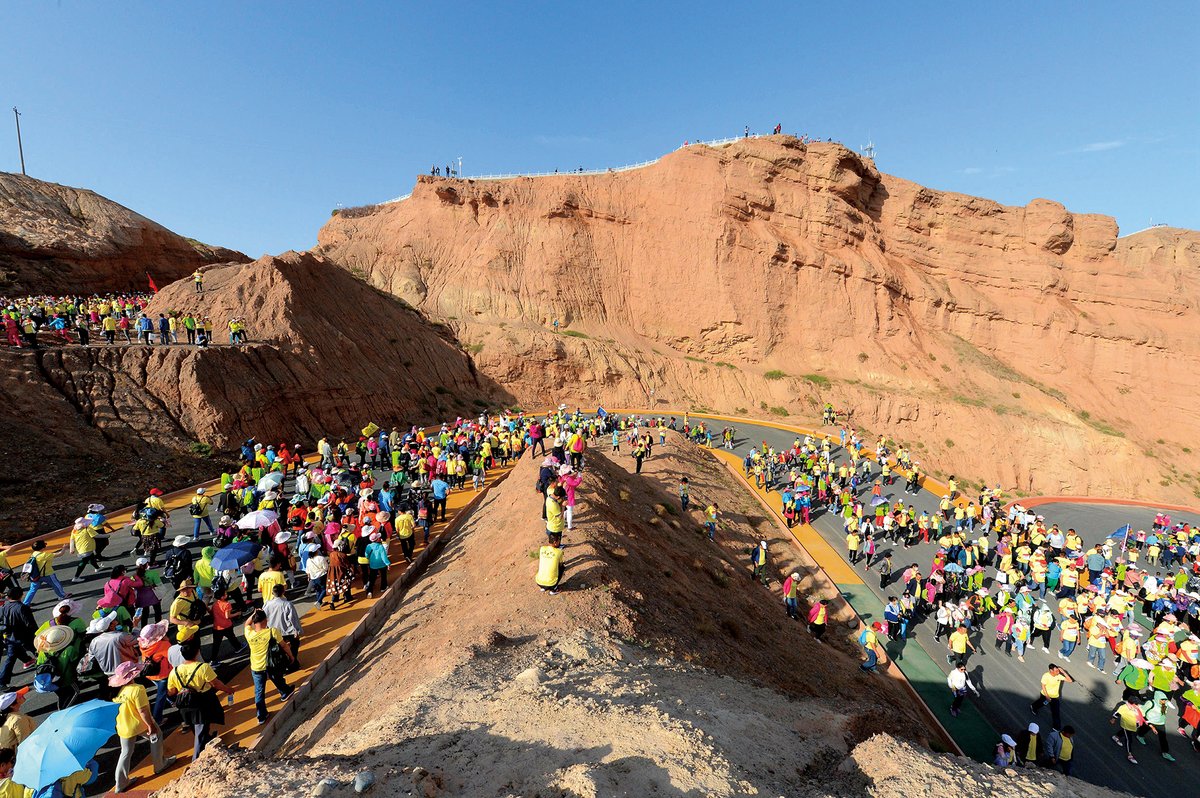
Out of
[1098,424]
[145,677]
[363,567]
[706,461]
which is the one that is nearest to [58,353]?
[363,567]

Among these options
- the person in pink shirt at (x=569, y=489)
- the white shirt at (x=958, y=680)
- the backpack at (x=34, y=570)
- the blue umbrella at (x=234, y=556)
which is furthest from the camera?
the white shirt at (x=958, y=680)

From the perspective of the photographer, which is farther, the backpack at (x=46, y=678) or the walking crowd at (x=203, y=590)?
the backpack at (x=46, y=678)

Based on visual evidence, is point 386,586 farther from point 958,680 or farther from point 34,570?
point 958,680

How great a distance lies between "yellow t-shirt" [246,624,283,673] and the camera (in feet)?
25.6

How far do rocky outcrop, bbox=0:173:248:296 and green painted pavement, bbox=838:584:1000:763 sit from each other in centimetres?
5037

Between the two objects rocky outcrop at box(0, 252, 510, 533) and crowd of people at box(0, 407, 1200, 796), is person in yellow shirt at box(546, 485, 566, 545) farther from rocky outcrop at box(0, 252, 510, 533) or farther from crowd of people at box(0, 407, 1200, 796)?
rocky outcrop at box(0, 252, 510, 533)

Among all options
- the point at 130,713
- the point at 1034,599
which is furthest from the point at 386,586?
the point at 1034,599

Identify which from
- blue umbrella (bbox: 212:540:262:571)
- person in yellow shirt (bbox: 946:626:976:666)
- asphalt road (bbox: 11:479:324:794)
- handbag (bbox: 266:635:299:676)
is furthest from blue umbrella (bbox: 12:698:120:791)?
person in yellow shirt (bbox: 946:626:976:666)

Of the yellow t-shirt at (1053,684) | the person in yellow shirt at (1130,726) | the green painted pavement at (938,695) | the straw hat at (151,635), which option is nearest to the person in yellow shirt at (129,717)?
the straw hat at (151,635)

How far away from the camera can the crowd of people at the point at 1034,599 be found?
1097 cm

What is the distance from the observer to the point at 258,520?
1082 centimetres

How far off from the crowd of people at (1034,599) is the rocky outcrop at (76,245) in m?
48.0

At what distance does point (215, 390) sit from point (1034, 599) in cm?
2955

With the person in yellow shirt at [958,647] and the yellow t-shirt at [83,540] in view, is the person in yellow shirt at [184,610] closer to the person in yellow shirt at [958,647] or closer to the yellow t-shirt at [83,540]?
the yellow t-shirt at [83,540]
